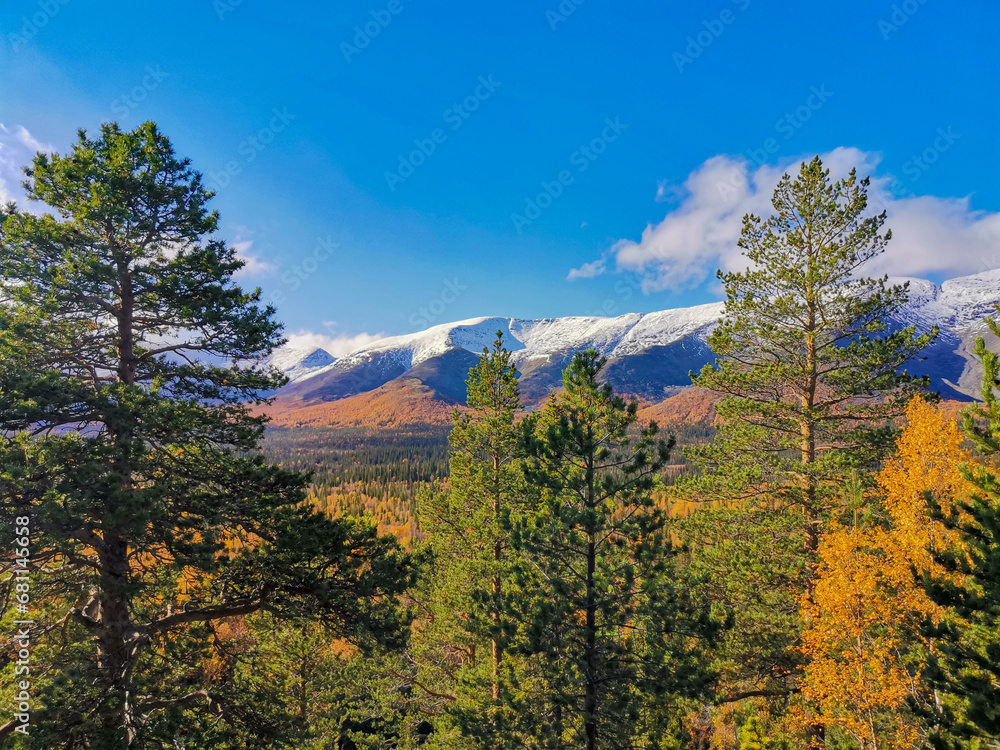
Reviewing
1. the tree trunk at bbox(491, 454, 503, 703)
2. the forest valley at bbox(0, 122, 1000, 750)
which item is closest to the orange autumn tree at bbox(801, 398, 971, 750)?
the forest valley at bbox(0, 122, 1000, 750)

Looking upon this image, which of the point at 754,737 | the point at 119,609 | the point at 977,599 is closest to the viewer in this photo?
the point at 977,599

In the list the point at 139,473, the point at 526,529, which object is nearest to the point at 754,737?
the point at 526,529

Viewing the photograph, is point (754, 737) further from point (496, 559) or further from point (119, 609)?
point (119, 609)

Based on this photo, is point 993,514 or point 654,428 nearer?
point 993,514

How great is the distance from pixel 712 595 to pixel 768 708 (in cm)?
474

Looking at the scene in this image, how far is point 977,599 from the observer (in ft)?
21.7

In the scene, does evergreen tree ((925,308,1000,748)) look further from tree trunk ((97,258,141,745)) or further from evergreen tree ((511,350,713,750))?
tree trunk ((97,258,141,745))

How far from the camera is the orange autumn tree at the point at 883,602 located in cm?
1070

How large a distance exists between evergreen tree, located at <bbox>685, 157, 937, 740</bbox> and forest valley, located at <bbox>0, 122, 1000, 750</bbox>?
0.26 ft

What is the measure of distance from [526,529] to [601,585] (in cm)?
195

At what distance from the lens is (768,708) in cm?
1450

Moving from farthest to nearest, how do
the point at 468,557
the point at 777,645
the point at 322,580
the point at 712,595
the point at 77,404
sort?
the point at 468,557 < the point at 712,595 < the point at 777,645 < the point at 322,580 < the point at 77,404

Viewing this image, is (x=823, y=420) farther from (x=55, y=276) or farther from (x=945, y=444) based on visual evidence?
(x=55, y=276)

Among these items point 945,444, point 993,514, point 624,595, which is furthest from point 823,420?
point 624,595
